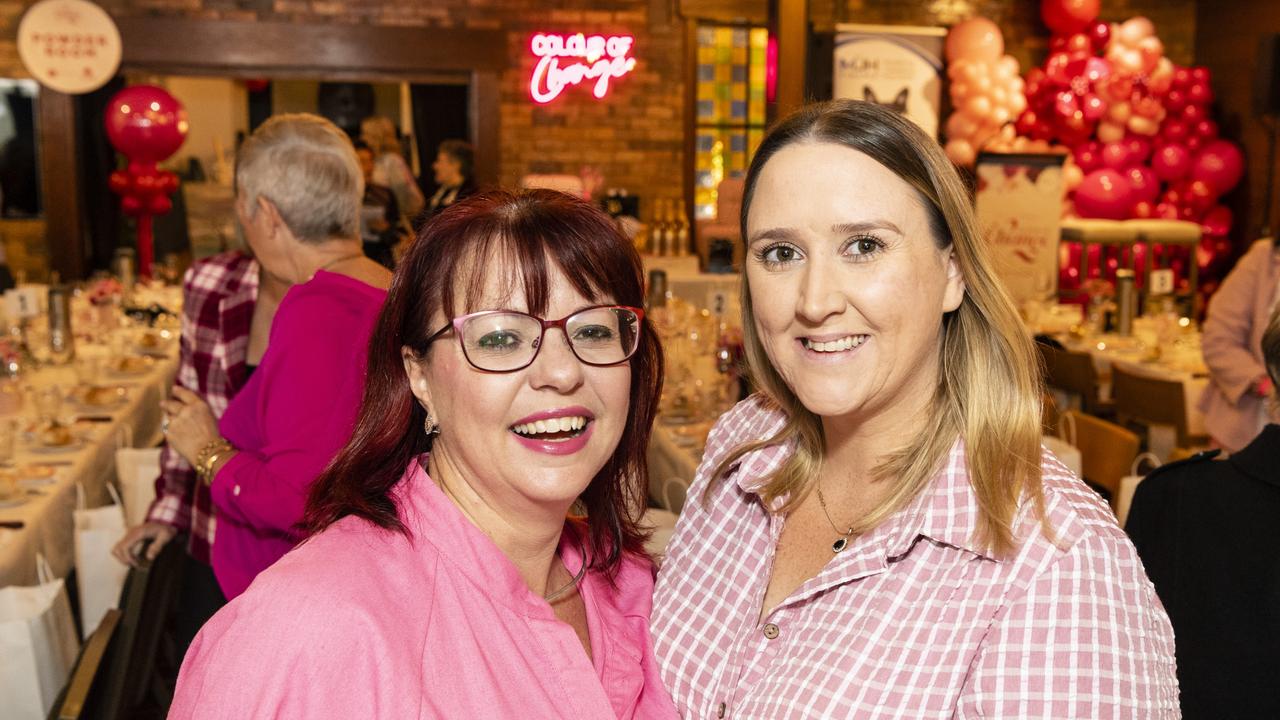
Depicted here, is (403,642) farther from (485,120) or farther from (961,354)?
(485,120)

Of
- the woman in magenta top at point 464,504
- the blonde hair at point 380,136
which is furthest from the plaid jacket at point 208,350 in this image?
the blonde hair at point 380,136

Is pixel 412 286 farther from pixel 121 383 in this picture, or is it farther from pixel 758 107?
pixel 758 107

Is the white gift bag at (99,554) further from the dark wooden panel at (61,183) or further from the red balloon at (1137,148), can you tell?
the red balloon at (1137,148)

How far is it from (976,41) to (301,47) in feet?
19.1

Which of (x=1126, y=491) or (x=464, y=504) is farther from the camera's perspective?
(x=1126, y=491)

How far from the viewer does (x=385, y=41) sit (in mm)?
10453

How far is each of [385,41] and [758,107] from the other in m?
3.45

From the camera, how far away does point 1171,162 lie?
414 inches

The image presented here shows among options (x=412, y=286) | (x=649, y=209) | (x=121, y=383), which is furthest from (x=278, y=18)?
(x=412, y=286)

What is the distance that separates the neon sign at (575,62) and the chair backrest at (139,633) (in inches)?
335

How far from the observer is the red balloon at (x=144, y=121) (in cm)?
916

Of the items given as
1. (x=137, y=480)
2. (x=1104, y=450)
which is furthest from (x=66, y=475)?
(x=1104, y=450)

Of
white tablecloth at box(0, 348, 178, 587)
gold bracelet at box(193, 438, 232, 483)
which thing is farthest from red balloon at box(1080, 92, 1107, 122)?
gold bracelet at box(193, 438, 232, 483)

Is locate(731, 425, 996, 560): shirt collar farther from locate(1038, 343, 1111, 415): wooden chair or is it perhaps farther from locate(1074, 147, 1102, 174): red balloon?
locate(1074, 147, 1102, 174): red balloon
